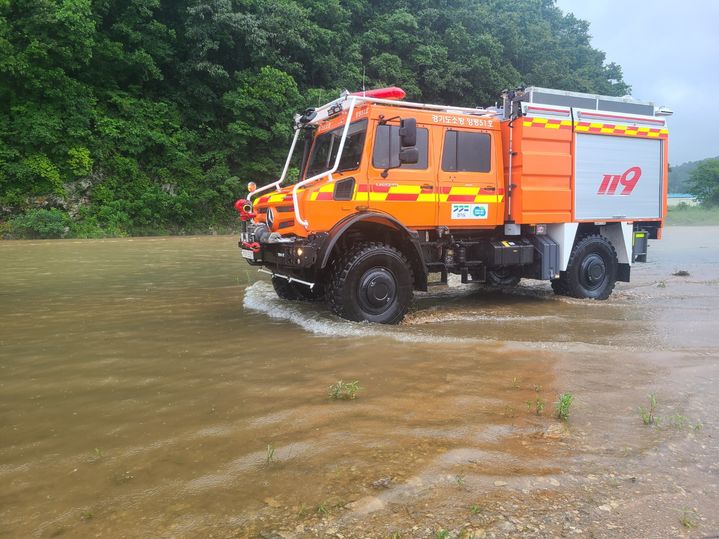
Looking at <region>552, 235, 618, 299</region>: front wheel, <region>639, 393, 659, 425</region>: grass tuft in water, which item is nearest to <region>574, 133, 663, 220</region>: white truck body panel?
<region>552, 235, 618, 299</region>: front wheel

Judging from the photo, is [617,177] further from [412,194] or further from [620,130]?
[412,194]

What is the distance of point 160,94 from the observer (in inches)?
1097

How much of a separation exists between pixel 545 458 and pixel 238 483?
156cm

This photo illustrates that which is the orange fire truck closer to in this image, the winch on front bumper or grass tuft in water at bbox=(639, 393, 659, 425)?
the winch on front bumper

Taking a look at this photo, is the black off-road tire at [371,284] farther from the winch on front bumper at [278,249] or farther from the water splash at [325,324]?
the winch on front bumper at [278,249]

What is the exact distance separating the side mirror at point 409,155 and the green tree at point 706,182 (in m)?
65.5

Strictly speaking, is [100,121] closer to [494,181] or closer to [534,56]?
[494,181]

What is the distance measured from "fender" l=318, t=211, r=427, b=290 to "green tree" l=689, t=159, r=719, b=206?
65195 millimetres

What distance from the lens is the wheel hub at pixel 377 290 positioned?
6.25 m

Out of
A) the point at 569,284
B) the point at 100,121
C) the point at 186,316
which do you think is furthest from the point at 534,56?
the point at 186,316

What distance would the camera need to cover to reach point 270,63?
27.8 metres

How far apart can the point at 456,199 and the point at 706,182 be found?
215 ft

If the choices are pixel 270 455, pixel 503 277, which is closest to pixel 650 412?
pixel 270 455

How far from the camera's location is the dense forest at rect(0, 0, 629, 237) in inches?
868
